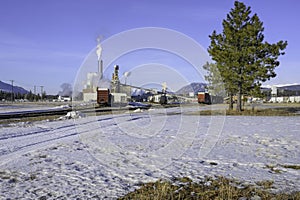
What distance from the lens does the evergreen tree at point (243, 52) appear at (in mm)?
25172

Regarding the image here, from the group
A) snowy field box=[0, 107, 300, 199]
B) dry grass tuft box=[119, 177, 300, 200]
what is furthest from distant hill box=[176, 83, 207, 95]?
dry grass tuft box=[119, 177, 300, 200]

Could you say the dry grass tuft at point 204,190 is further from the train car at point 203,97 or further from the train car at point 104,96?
the train car at point 203,97

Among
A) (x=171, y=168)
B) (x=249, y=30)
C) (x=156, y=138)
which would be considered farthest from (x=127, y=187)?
(x=249, y=30)

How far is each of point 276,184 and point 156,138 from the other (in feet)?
21.5

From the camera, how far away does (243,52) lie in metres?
25.8

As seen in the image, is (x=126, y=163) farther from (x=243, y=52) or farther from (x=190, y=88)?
(x=243, y=52)

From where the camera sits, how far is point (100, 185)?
603 centimetres

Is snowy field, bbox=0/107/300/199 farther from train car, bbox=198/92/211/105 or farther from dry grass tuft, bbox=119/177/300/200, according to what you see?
train car, bbox=198/92/211/105

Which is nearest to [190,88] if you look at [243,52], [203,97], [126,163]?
[243,52]

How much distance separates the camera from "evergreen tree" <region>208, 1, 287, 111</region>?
82.6 ft

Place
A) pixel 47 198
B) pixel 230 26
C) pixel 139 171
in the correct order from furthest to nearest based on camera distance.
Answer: pixel 230 26
pixel 139 171
pixel 47 198

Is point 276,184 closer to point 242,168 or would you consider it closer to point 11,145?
point 242,168

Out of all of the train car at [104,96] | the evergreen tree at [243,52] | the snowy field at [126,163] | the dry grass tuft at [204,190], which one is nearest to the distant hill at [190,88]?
the evergreen tree at [243,52]

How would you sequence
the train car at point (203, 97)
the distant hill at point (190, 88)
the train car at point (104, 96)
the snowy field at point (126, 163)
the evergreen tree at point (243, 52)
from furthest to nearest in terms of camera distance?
1. the train car at point (203, 97)
2. the train car at point (104, 96)
3. the evergreen tree at point (243, 52)
4. the distant hill at point (190, 88)
5. the snowy field at point (126, 163)
